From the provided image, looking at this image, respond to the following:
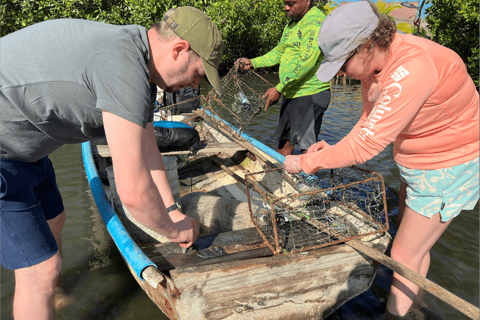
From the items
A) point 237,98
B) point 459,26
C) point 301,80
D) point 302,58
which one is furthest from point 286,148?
point 459,26

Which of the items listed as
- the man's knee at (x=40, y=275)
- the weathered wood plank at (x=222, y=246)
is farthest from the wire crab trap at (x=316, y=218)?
the man's knee at (x=40, y=275)

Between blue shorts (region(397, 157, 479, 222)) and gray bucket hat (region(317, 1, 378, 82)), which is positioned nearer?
gray bucket hat (region(317, 1, 378, 82))

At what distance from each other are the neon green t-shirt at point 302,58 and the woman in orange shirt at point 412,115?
181 centimetres

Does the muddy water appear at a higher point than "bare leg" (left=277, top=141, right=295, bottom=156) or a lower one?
lower

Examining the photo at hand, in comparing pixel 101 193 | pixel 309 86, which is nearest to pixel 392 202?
pixel 309 86

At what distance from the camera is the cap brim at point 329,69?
1800 mm

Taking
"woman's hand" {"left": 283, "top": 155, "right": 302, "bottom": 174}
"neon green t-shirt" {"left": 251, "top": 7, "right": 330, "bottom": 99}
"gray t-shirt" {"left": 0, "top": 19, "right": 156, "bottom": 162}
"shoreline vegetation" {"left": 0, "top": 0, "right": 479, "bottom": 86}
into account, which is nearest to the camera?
"gray t-shirt" {"left": 0, "top": 19, "right": 156, "bottom": 162}

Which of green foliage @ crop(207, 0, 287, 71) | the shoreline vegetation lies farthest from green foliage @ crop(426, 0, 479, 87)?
green foliage @ crop(207, 0, 287, 71)

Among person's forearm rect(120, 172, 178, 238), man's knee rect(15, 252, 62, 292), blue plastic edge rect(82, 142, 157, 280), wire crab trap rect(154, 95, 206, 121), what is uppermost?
person's forearm rect(120, 172, 178, 238)

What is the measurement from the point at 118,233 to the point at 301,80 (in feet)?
9.49

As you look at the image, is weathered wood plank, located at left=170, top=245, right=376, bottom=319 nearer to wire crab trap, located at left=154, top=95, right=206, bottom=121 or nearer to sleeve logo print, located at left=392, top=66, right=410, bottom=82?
sleeve logo print, located at left=392, top=66, right=410, bottom=82

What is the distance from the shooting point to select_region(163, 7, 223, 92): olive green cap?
151 centimetres

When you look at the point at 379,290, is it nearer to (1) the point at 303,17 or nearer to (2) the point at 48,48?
(1) the point at 303,17

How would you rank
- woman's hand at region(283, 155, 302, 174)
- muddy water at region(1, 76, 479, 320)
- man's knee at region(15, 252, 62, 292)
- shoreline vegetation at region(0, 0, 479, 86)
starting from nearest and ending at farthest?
man's knee at region(15, 252, 62, 292) < woman's hand at region(283, 155, 302, 174) < muddy water at region(1, 76, 479, 320) < shoreline vegetation at region(0, 0, 479, 86)
